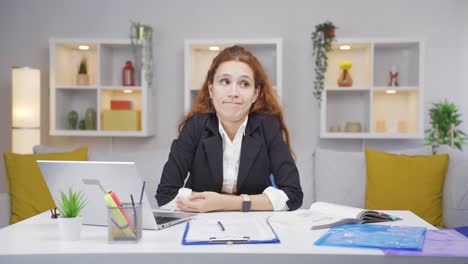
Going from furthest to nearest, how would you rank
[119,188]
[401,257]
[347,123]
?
[347,123]
[119,188]
[401,257]

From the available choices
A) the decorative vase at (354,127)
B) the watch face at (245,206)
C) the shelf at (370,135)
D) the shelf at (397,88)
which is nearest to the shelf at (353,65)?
the shelf at (397,88)

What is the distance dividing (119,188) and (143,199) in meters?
0.07

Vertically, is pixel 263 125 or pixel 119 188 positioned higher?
pixel 263 125

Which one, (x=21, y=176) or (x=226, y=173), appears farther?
(x=21, y=176)

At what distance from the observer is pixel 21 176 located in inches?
132

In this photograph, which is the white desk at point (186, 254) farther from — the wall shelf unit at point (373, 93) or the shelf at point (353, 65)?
the shelf at point (353, 65)

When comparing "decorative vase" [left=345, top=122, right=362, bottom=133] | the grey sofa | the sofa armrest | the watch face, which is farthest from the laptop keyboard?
"decorative vase" [left=345, top=122, right=362, bottom=133]

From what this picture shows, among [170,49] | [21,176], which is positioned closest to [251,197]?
[21,176]

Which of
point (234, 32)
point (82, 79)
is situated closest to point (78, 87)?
point (82, 79)

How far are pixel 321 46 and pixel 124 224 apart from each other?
3499mm

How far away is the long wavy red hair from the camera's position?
2318 millimetres

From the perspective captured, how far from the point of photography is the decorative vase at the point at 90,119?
4.72 metres

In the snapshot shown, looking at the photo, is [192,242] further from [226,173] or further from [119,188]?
[226,173]

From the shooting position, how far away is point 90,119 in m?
4.73
